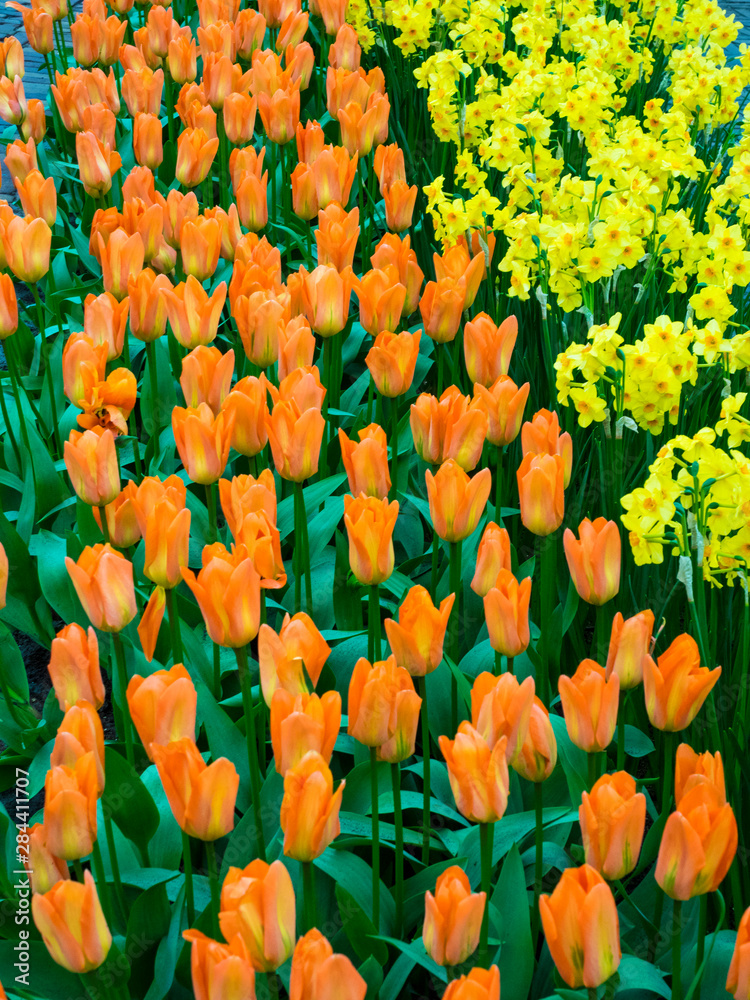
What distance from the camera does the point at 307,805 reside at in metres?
1.00

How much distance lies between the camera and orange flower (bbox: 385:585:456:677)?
1.24 m

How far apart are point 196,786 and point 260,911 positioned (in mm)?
169

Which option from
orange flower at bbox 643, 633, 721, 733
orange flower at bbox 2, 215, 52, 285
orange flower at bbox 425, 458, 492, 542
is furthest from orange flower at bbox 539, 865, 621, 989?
orange flower at bbox 2, 215, 52, 285

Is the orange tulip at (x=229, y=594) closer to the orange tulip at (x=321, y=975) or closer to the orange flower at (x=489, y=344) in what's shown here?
the orange tulip at (x=321, y=975)

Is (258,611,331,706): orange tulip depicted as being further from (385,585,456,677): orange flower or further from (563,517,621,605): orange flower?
(563,517,621,605): orange flower

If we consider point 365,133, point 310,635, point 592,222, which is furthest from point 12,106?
point 310,635

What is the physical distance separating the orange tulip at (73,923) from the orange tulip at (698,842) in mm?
587

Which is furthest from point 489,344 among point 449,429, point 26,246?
point 26,246

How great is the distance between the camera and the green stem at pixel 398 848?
1.30 m

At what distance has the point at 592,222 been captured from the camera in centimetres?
208

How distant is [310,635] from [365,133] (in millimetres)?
2363

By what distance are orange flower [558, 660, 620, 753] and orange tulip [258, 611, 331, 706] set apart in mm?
304

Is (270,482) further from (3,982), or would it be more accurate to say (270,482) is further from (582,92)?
(582,92)

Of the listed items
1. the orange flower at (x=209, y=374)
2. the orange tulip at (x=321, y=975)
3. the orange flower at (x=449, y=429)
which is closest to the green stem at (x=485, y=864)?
the orange tulip at (x=321, y=975)
